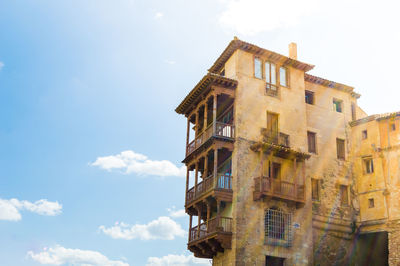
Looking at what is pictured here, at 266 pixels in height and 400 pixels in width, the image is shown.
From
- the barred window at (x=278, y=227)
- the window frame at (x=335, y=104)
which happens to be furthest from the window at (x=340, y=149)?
the barred window at (x=278, y=227)

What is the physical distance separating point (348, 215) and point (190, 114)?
14699 mm

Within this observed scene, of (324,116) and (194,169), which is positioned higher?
(324,116)

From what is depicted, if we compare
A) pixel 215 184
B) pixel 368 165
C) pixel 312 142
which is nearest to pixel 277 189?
pixel 215 184

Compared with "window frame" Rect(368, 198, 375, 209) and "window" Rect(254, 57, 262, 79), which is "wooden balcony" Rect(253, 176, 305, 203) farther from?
"window" Rect(254, 57, 262, 79)

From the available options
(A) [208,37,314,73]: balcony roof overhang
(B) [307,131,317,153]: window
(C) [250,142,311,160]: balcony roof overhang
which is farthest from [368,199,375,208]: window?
(A) [208,37,314,73]: balcony roof overhang

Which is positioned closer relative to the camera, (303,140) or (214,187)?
(214,187)

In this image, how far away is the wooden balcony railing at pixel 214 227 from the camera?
30.2 m

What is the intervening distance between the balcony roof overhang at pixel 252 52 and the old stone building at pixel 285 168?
3.5 inches

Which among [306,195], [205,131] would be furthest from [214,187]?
[306,195]

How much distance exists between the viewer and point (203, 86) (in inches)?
1356

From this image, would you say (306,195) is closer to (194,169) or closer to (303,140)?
(303,140)

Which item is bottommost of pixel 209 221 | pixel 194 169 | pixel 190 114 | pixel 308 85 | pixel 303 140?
pixel 209 221

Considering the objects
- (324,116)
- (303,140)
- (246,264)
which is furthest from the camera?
(324,116)

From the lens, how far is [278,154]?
3353 cm
